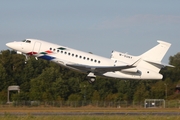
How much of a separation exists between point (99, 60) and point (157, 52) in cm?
660

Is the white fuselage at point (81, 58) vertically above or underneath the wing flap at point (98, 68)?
above

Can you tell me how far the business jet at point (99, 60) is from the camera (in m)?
53.7

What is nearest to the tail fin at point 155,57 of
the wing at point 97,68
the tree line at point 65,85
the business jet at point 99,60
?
the business jet at point 99,60

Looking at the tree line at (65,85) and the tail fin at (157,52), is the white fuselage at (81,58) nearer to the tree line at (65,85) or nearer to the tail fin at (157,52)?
the tail fin at (157,52)

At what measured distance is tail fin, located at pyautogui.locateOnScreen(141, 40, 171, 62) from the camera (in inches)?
2238

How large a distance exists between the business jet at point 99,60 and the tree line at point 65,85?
29.4m

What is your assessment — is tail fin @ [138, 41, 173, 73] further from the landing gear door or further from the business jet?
the landing gear door

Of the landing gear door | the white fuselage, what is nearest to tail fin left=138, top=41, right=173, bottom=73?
the white fuselage

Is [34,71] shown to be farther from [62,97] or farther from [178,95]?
[178,95]

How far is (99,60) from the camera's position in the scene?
2152 inches

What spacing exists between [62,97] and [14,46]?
39.0 metres

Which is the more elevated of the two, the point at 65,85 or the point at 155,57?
the point at 155,57

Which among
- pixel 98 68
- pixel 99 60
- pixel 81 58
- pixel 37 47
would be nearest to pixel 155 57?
pixel 99 60

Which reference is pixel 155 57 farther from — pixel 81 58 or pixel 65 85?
pixel 65 85
